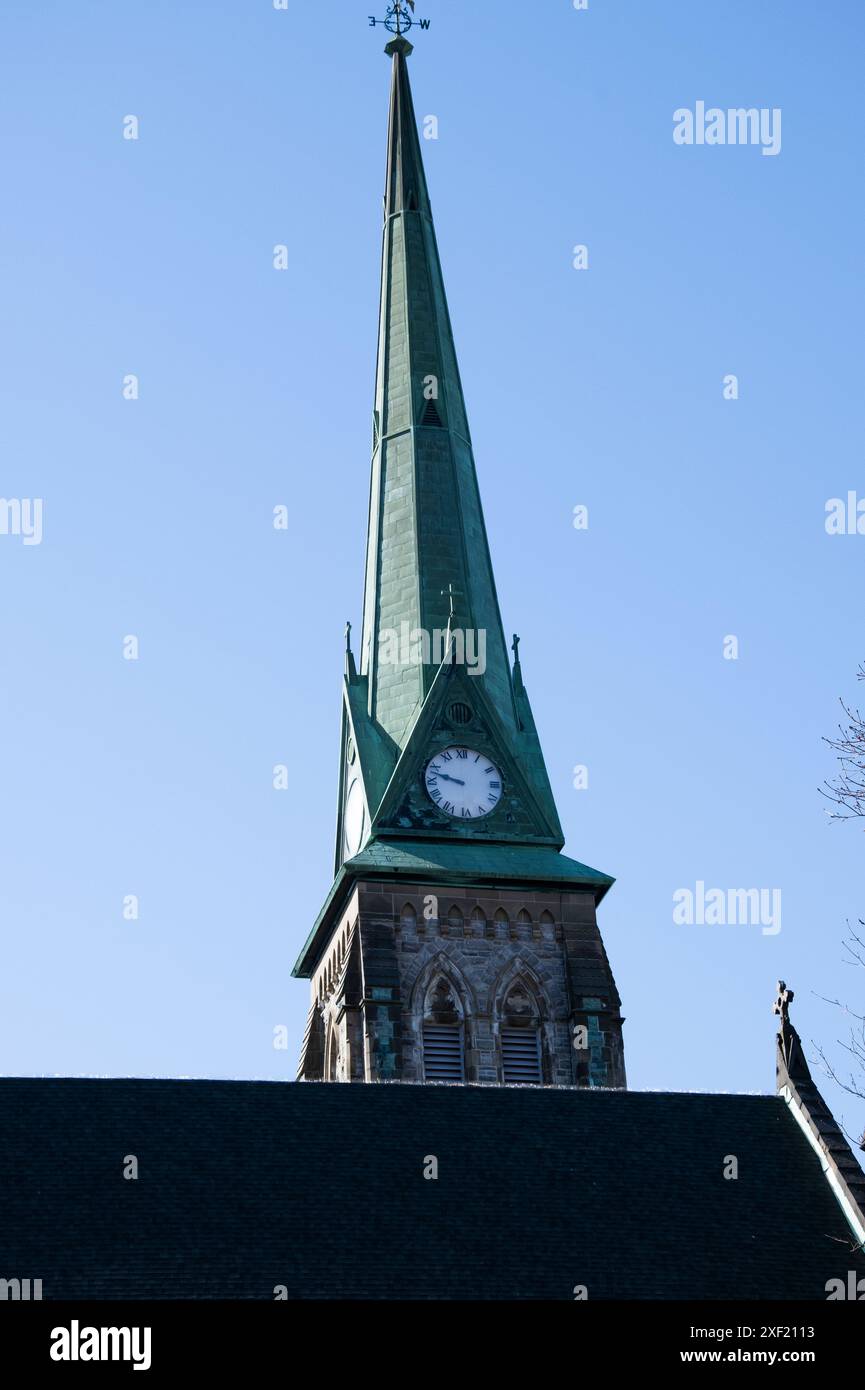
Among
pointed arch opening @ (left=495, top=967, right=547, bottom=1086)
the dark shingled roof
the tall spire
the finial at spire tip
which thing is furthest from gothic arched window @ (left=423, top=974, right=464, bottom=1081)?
the finial at spire tip

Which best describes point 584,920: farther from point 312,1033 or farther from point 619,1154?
point 619,1154

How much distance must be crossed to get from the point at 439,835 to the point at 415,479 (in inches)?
414

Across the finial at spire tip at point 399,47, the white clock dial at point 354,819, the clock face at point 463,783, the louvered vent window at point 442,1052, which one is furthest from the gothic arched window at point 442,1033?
the finial at spire tip at point 399,47

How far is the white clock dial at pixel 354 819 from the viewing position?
61.0m

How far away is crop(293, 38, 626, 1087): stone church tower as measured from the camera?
186 feet

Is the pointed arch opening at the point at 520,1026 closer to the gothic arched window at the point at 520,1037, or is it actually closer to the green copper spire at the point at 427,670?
the gothic arched window at the point at 520,1037

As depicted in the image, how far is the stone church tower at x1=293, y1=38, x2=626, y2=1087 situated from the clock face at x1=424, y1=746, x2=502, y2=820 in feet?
0.13

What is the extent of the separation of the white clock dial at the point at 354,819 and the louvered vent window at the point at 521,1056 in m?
6.24

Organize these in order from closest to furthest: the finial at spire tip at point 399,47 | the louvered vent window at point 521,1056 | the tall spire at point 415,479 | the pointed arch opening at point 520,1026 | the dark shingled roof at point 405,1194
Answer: the dark shingled roof at point 405,1194 < the louvered vent window at point 521,1056 < the pointed arch opening at point 520,1026 < the tall spire at point 415,479 < the finial at spire tip at point 399,47

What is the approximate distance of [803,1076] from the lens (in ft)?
152

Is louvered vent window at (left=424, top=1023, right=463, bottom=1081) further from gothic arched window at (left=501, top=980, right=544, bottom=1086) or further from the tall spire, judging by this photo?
the tall spire

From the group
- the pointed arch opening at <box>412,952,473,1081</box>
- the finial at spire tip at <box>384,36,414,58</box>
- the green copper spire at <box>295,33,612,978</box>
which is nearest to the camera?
the pointed arch opening at <box>412,952,473,1081</box>
